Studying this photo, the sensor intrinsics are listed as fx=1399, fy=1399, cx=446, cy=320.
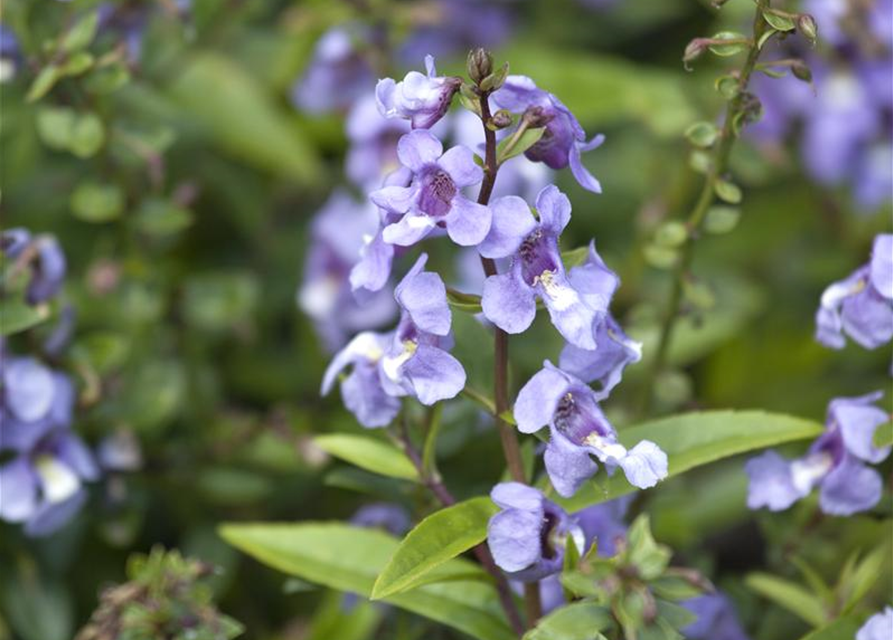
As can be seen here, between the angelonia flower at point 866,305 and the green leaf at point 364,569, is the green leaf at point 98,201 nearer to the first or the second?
the green leaf at point 364,569

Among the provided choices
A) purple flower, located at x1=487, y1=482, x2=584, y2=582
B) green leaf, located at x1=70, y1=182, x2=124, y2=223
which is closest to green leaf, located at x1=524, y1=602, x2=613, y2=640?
purple flower, located at x1=487, y1=482, x2=584, y2=582

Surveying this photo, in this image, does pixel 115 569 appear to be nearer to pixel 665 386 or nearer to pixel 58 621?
pixel 58 621

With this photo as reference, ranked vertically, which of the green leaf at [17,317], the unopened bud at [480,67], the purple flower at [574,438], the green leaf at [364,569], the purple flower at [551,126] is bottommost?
the green leaf at [364,569]

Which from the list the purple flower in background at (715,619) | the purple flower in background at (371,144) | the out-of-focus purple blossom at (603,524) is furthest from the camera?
the purple flower in background at (371,144)

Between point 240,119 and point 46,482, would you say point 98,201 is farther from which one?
point 240,119

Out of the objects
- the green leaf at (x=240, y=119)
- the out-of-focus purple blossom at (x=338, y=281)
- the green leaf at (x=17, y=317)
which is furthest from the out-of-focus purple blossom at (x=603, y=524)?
the green leaf at (x=240, y=119)

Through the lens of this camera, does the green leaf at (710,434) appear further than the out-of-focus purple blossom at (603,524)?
No

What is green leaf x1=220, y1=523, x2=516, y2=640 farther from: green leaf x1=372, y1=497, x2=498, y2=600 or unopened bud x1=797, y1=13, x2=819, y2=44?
unopened bud x1=797, y1=13, x2=819, y2=44
